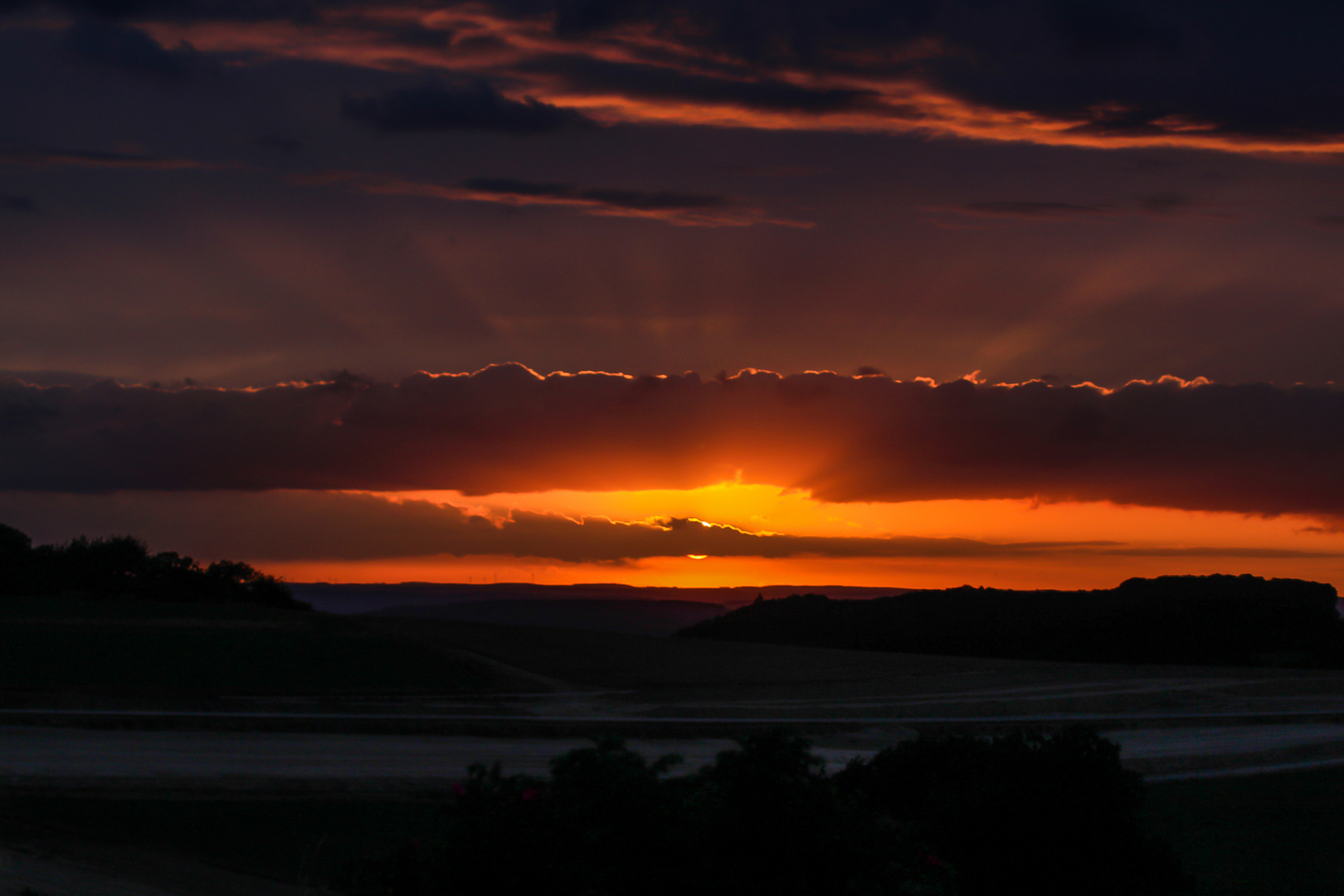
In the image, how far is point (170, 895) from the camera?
14383 mm

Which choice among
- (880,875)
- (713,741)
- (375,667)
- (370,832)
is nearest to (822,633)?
(375,667)

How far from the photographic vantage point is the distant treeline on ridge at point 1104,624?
8294 centimetres

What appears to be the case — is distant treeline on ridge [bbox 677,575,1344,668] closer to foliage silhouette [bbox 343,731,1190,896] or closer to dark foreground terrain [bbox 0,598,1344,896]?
dark foreground terrain [bbox 0,598,1344,896]

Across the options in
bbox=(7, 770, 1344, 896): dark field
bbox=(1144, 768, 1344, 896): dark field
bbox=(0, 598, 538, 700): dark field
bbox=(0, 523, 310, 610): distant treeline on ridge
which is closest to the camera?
bbox=(7, 770, 1344, 896): dark field

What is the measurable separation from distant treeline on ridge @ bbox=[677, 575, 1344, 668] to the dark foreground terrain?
30886 mm

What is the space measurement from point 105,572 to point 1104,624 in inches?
3025

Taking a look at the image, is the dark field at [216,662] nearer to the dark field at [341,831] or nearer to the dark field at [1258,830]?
the dark field at [341,831]

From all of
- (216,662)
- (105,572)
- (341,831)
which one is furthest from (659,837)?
(105,572)

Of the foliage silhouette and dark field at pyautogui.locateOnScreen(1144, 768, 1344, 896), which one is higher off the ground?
the foliage silhouette

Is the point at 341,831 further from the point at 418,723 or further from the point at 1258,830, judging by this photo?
the point at 1258,830

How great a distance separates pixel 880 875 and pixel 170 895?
9916 mm

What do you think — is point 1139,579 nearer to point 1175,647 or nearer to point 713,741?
point 1175,647

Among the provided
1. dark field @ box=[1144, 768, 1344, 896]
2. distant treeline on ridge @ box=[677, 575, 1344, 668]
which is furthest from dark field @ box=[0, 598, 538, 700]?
distant treeline on ridge @ box=[677, 575, 1344, 668]

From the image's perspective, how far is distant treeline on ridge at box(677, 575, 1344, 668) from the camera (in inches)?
3265
